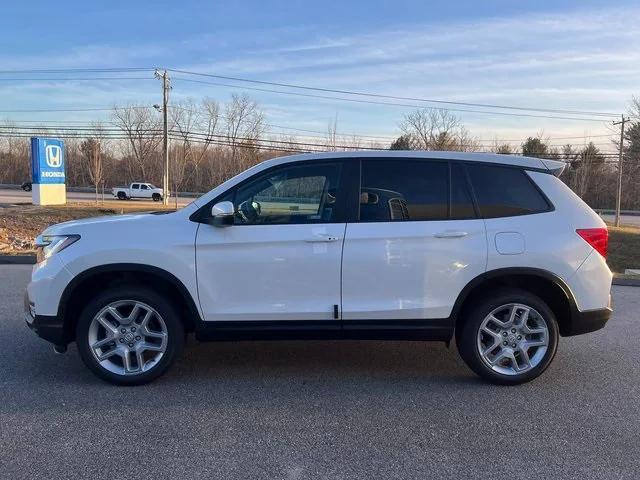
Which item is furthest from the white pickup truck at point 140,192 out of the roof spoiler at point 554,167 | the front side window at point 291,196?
the roof spoiler at point 554,167

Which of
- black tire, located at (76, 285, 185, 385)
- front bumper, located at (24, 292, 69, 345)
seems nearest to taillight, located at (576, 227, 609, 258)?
black tire, located at (76, 285, 185, 385)

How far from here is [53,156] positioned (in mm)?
27656

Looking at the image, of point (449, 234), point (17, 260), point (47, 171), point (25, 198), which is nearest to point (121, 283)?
point (449, 234)

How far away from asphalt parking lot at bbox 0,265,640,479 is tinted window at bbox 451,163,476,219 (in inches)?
55.6

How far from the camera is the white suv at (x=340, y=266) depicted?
166 inches

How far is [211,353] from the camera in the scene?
519 cm

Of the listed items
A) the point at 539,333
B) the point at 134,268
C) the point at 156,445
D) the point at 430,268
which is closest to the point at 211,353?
the point at 134,268

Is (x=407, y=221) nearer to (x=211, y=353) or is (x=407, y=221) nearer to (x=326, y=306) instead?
(x=326, y=306)

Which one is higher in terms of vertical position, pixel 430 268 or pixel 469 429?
pixel 430 268

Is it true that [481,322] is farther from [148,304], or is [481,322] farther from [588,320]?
[148,304]

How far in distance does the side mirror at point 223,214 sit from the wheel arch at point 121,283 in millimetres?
552

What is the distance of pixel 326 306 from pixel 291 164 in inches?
47.4

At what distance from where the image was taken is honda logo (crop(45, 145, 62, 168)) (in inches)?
1070

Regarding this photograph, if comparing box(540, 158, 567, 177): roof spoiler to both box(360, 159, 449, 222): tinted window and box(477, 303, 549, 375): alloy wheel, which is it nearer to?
box(360, 159, 449, 222): tinted window
